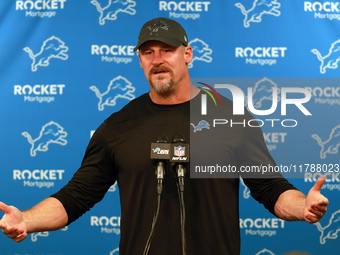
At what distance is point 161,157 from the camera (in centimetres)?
130

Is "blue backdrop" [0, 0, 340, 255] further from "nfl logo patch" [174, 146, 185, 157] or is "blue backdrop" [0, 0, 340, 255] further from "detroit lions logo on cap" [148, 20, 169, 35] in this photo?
"nfl logo patch" [174, 146, 185, 157]

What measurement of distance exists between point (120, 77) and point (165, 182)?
4.63 feet

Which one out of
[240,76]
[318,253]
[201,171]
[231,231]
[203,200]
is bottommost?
[318,253]

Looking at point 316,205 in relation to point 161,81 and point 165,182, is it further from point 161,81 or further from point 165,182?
point 161,81

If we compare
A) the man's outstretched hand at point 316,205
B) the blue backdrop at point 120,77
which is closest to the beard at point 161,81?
the man's outstretched hand at point 316,205

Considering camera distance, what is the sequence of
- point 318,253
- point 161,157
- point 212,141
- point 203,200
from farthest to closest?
point 318,253 → point 212,141 → point 203,200 → point 161,157

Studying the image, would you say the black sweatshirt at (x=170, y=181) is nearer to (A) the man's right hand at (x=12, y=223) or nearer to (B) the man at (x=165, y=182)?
(B) the man at (x=165, y=182)

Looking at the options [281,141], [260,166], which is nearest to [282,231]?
[281,141]

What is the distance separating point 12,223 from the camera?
1.37 meters

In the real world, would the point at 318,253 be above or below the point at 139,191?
below

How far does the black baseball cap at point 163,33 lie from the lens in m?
1.65

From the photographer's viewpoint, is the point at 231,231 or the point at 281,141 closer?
the point at 231,231

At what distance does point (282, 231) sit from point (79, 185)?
159cm

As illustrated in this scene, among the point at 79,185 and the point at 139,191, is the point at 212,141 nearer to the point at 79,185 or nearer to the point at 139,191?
the point at 139,191
